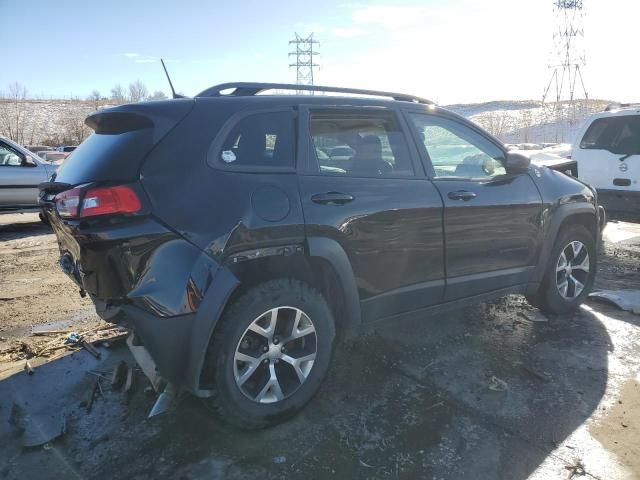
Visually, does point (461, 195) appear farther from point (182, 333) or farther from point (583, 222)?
point (182, 333)

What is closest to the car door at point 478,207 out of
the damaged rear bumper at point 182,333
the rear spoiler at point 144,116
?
the rear spoiler at point 144,116

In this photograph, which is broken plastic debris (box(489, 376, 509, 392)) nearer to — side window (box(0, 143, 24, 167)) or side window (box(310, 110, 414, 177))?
side window (box(310, 110, 414, 177))

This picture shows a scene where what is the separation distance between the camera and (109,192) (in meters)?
2.53

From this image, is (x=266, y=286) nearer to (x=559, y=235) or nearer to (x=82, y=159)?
(x=82, y=159)

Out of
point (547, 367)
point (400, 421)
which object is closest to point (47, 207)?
point (400, 421)

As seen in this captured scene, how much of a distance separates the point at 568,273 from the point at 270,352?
3.11 meters

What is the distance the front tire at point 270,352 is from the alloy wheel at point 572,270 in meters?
2.56

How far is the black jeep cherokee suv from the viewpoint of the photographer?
255 centimetres

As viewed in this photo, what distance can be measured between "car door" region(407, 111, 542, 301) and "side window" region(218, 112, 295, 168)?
3.32 ft

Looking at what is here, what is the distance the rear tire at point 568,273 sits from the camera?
174 inches

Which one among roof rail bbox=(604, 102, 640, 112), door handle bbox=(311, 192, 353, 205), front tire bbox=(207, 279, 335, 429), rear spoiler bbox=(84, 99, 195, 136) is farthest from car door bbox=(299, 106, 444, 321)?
roof rail bbox=(604, 102, 640, 112)

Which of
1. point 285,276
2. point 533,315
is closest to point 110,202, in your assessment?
point 285,276

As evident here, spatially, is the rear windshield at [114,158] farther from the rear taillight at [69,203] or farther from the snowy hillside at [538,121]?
the snowy hillside at [538,121]

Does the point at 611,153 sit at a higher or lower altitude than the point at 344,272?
higher
